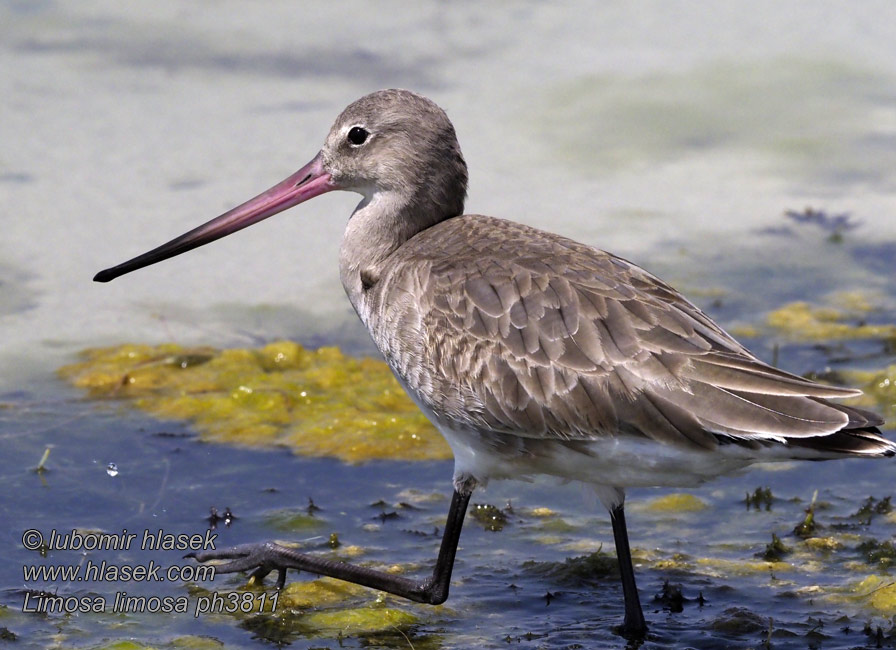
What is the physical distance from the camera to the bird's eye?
5.27m

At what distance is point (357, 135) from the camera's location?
208 inches

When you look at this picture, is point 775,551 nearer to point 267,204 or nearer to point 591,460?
point 591,460

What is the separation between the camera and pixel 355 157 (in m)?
5.28

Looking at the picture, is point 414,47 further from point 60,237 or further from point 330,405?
point 330,405

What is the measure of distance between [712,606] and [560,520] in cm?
86

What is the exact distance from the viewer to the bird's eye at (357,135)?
5.27m

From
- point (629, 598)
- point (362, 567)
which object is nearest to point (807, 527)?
point (629, 598)

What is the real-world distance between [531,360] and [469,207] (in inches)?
142

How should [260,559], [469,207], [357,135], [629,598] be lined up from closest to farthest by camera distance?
1. [629,598]
2. [260,559]
3. [357,135]
4. [469,207]

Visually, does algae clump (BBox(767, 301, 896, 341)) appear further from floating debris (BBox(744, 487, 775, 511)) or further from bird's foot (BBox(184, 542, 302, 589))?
bird's foot (BBox(184, 542, 302, 589))

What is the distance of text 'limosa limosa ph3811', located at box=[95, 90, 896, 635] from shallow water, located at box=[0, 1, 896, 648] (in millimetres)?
463

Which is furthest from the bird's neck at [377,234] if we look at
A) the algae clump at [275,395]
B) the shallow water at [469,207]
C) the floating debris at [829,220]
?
the floating debris at [829,220]

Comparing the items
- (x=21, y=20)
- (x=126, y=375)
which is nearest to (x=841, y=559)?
(x=126, y=375)

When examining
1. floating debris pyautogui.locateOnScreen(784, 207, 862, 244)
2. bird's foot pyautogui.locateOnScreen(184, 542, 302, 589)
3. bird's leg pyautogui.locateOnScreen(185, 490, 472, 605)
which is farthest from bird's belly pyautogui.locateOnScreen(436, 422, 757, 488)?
floating debris pyautogui.locateOnScreen(784, 207, 862, 244)
